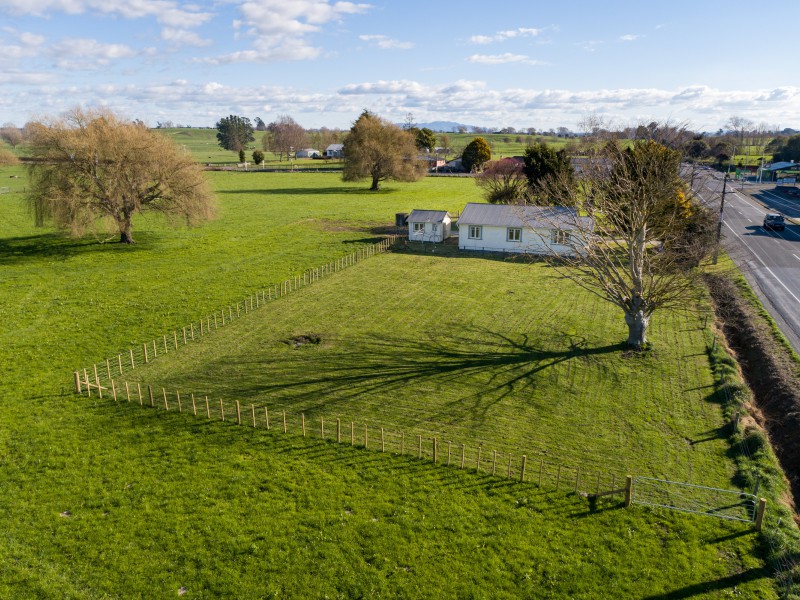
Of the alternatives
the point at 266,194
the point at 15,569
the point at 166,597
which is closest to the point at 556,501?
the point at 166,597

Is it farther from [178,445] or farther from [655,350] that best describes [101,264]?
[655,350]

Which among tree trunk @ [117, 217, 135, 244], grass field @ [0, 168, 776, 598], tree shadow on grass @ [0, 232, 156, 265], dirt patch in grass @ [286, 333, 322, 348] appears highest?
tree trunk @ [117, 217, 135, 244]

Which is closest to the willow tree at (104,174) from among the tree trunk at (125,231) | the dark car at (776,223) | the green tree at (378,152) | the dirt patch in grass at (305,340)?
the tree trunk at (125,231)

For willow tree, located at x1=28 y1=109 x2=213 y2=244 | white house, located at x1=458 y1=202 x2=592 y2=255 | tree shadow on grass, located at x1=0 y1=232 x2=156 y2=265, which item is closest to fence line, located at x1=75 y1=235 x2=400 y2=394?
white house, located at x1=458 y1=202 x2=592 y2=255

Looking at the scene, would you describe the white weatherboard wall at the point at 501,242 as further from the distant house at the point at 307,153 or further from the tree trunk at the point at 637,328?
the distant house at the point at 307,153

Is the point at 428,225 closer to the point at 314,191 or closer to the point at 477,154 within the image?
the point at 314,191

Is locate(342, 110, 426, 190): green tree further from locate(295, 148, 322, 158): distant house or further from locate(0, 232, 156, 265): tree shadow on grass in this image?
locate(295, 148, 322, 158): distant house
